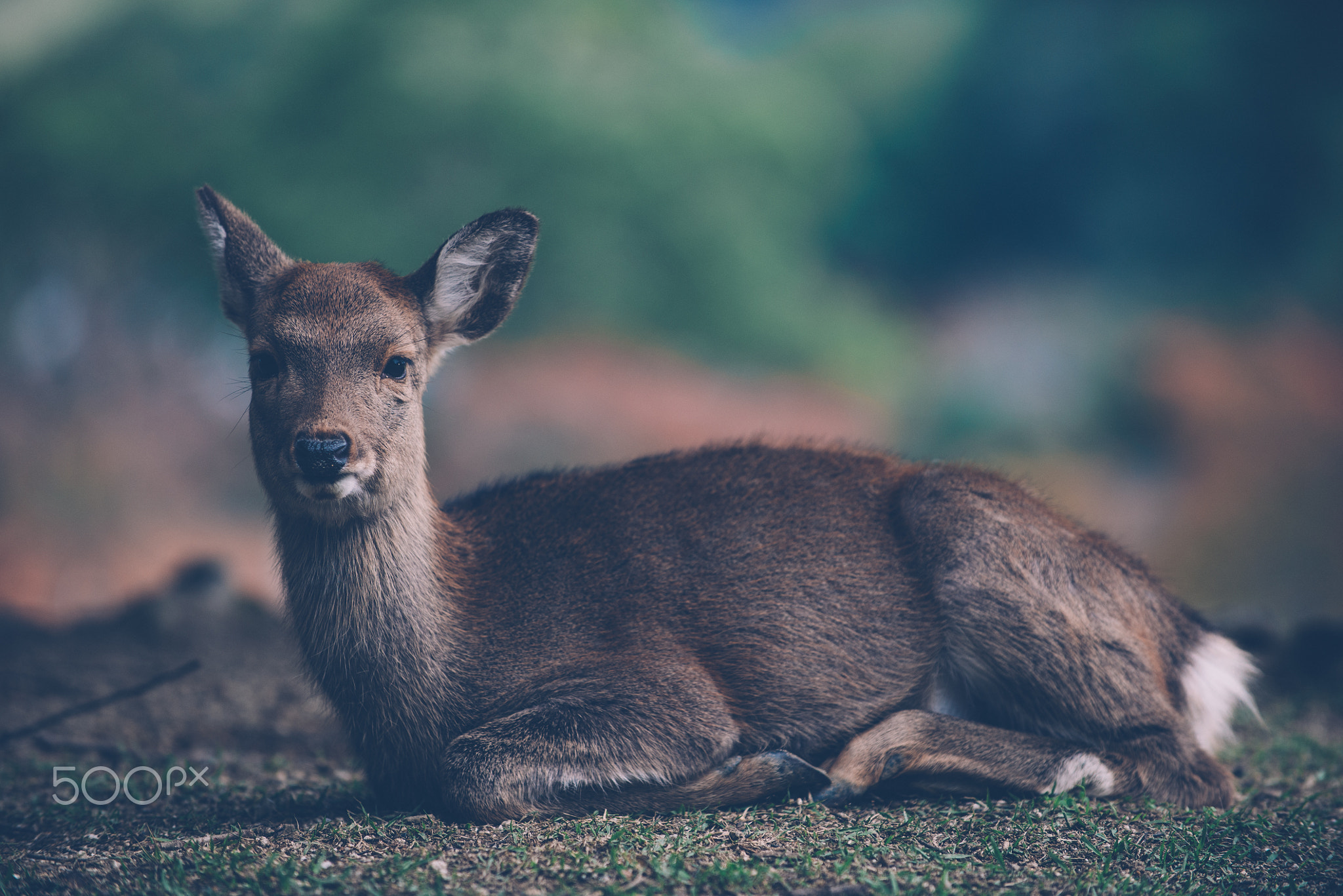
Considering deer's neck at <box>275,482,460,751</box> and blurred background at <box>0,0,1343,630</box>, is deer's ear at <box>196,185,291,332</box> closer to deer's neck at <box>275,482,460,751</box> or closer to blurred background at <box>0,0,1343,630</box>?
deer's neck at <box>275,482,460,751</box>

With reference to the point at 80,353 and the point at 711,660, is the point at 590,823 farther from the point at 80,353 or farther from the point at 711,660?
A: the point at 80,353

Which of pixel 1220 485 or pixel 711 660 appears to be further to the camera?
pixel 1220 485

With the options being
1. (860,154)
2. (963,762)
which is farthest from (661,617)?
(860,154)

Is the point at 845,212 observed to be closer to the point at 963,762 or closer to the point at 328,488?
the point at 963,762

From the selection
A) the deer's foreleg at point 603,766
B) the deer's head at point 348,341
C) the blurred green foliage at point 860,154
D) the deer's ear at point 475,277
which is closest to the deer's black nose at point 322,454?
the deer's head at point 348,341

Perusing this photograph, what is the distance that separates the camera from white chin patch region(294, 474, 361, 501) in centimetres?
392

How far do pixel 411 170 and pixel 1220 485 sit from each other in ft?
31.3

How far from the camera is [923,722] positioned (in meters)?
4.44

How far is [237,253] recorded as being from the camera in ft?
15.1

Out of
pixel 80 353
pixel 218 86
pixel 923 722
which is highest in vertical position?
pixel 218 86

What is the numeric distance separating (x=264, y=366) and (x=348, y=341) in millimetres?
387

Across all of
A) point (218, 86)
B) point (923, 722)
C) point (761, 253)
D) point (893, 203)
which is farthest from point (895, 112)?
point (923, 722)

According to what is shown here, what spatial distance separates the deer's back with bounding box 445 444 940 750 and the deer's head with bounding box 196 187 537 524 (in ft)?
2.30

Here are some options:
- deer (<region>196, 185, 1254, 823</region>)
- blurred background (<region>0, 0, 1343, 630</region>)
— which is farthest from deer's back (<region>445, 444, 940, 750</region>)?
blurred background (<region>0, 0, 1343, 630</region>)
